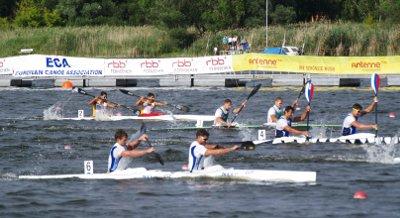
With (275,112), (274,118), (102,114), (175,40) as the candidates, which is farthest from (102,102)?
(175,40)

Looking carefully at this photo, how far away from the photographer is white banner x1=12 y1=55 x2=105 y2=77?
51.7 m

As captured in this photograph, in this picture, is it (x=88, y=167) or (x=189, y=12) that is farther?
(x=189, y=12)

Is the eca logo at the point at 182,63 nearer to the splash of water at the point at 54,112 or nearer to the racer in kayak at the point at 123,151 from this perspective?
the splash of water at the point at 54,112

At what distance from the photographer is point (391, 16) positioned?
71625 millimetres

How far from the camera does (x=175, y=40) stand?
6994 cm

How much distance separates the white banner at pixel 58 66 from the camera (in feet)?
170

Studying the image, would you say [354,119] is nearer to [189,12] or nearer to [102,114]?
[102,114]

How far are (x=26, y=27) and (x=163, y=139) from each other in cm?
4693

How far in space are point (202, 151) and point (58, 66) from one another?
29.8 m

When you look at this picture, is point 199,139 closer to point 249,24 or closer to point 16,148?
point 16,148

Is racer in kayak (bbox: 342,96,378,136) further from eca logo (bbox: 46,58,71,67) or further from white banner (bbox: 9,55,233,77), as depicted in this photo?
eca logo (bbox: 46,58,71,67)

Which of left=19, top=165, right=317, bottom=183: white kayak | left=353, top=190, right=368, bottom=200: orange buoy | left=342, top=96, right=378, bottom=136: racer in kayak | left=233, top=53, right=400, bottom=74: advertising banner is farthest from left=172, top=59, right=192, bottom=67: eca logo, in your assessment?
left=353, top=190, right=368, bottom=200: orange buoy

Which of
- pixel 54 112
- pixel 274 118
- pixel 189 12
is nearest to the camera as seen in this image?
pixel 274 118

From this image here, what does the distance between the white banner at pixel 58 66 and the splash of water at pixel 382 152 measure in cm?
2540
